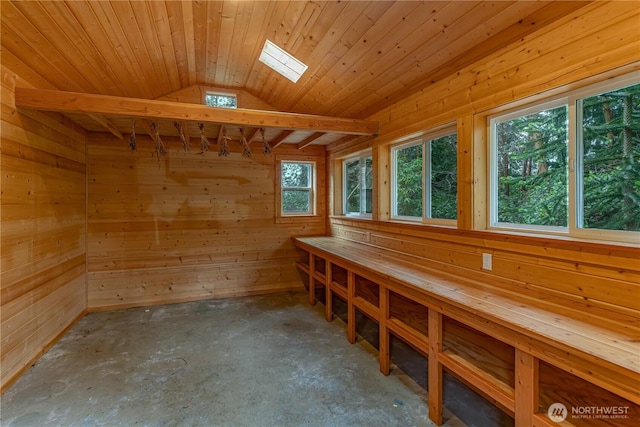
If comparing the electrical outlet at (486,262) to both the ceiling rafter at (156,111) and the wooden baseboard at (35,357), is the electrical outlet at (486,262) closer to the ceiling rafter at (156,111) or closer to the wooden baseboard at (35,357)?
the ceiling rafter at (156,111)

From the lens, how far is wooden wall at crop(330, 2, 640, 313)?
1537 mm

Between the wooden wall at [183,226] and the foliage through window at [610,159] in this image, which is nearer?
the foliage through window at [610,159]

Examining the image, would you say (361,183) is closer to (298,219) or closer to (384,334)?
(298,219)

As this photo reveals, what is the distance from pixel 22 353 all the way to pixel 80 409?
3.35ft

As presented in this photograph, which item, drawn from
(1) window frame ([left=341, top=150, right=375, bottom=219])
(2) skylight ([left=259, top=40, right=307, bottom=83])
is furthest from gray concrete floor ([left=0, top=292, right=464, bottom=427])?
(2) skylight ([left=259, top=40, right=307, bottom=83])

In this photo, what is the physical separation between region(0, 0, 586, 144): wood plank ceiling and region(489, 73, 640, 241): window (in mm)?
539

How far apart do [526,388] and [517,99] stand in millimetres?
1715

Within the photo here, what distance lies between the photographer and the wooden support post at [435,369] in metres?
2.04

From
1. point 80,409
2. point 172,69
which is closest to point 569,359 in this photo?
point 80,409

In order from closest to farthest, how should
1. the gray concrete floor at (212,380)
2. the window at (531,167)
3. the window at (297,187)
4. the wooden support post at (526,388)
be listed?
the wooden support post at (526,388) → the window at (531,167) → the gray concrete floor at (212,380) → the window at (297,187)

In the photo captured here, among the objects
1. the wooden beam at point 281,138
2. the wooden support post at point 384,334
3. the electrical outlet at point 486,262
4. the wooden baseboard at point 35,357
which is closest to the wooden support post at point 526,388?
the electrical outlet at point 486,262

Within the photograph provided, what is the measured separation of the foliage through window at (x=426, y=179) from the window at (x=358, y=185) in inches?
24.9

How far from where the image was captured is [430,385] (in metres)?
2.12

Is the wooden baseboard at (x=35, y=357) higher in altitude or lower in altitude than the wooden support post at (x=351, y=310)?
lower
